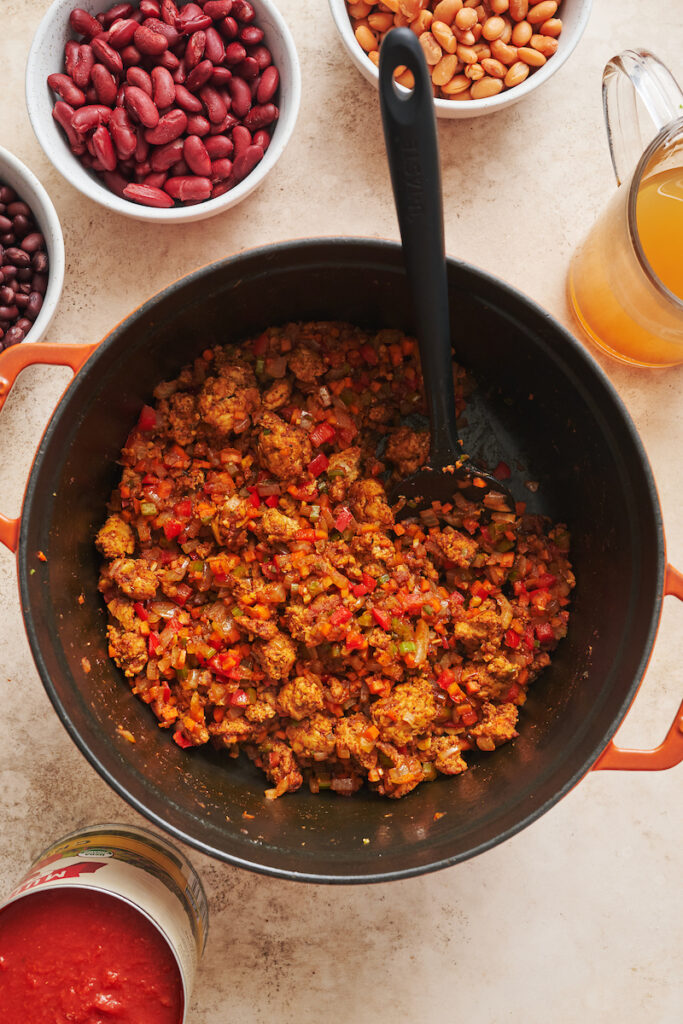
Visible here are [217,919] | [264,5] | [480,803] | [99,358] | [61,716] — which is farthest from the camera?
[217,919]

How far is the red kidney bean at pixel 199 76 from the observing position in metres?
2.01

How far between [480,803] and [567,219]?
170 cm

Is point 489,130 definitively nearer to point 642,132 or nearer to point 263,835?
point 642,132

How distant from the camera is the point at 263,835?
1.88 m

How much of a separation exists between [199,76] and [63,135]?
410 millimetres

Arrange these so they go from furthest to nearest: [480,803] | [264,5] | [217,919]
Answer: [217,919]
[264,5]
[480,803]

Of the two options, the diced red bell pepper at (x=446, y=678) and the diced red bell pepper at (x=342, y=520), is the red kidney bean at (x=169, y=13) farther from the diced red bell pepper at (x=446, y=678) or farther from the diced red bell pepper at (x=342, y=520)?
the diced red bell pepper at (x=446, y=678)

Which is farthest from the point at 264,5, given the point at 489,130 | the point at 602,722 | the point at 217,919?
the point at 217,919

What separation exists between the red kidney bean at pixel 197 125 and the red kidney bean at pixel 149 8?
31 centimetres

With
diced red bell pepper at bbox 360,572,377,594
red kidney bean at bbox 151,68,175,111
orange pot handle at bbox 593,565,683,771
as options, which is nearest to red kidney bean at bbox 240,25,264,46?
red kidney bean at bbox 151,68,175,111

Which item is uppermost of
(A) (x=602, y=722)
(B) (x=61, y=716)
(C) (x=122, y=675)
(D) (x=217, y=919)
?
(B) (x=61, y=716)

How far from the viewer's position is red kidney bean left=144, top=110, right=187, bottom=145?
2.01 metres

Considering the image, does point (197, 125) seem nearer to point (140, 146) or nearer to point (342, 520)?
point (140, 146)

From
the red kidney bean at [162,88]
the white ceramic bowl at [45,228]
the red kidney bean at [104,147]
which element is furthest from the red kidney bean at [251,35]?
the white ceramic bowl at [45,228]
